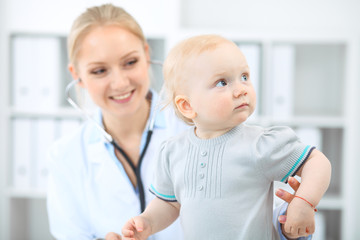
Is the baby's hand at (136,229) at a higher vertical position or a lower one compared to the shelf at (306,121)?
lower

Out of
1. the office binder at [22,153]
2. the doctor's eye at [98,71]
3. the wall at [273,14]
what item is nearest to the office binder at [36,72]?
the office binder at [22,153]

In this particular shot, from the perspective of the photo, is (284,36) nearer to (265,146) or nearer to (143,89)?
(143,89)

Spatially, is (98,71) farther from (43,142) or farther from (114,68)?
(43,142)

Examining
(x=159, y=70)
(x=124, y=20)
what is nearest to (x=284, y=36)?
(x=159, y=70)

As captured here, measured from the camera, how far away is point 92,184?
1.28m

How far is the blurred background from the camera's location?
7.24 ft

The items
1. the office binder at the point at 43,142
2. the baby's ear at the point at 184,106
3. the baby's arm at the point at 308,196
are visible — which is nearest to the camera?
the baby's arm at the point at 308,196

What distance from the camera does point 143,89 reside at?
1210 mm

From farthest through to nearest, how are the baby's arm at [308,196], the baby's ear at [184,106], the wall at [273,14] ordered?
1. the wall at [273,14]
2. the baby's ear at [184,106]
3. the baby's arm at [308,196]

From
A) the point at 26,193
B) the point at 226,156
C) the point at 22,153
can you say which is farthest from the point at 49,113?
the point at 226,156

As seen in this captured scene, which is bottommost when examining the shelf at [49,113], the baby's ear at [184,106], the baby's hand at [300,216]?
the baby's hand at [300,216]

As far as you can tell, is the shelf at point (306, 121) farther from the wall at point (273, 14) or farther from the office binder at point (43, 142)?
the office binder at point (43, 142)

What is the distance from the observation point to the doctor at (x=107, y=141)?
1.16 metres

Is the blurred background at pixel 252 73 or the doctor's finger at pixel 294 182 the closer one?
the doctor's finger at pixel 294 182
